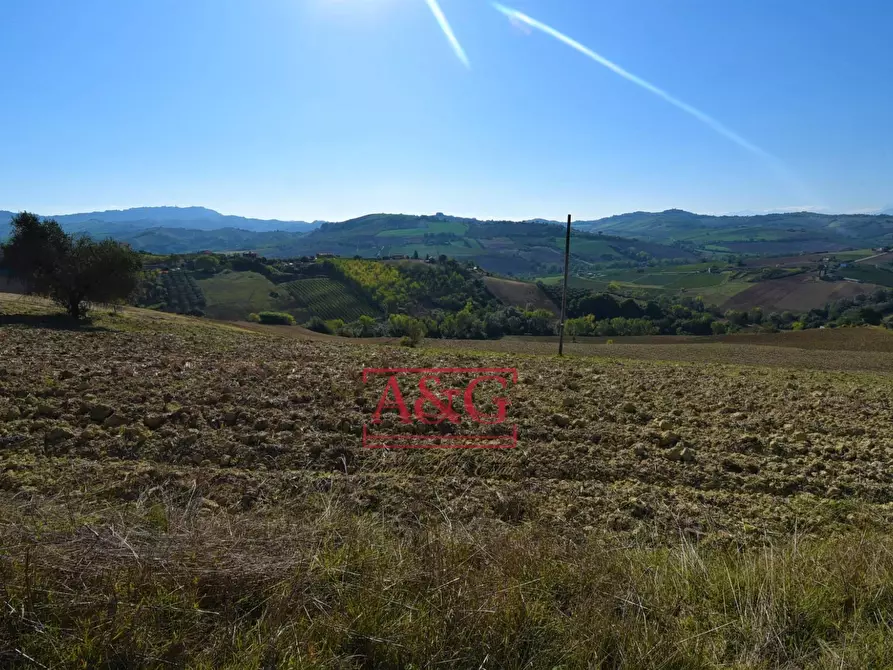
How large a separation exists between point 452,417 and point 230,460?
3889 millimetres

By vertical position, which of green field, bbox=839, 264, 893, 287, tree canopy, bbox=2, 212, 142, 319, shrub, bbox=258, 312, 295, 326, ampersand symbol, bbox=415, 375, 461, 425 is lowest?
shrub, bbox=258, 312, 295, 326

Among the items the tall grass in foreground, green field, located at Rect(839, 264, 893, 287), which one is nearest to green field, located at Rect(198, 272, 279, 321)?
the tall grass in foreground

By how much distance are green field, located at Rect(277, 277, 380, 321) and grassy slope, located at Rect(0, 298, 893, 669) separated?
69.8 metres

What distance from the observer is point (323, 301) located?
282 ft

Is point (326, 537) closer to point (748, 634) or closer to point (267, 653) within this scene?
point (267, 653)

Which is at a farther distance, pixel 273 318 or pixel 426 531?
pixel 273 318

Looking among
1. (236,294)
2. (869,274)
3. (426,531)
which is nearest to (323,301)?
(236,294)

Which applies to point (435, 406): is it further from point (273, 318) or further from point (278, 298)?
point (278, 298)

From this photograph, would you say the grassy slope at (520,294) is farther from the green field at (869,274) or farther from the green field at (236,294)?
the green field at (869,274)

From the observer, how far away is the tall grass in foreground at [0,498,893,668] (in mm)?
2508

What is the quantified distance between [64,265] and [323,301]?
62.1 metres

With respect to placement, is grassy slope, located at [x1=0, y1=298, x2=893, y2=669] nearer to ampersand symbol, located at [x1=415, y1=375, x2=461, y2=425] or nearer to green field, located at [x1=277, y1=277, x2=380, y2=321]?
ampersand symbol, located at [x1=415, y1=375, x2=461, y2=425]

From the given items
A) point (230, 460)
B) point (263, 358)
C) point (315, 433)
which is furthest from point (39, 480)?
point (263, 358)

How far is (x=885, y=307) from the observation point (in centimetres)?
7419
